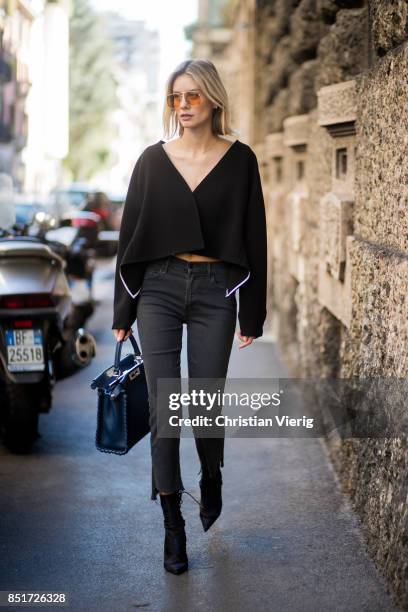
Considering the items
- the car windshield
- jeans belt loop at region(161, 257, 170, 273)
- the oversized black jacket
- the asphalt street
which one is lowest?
the asphalt street

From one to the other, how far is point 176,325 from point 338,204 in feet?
5.76

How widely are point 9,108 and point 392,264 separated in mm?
48008

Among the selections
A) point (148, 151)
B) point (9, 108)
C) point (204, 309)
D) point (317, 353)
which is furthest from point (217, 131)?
point (9, 108)

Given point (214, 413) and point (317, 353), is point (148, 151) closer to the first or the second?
point (214, 413)

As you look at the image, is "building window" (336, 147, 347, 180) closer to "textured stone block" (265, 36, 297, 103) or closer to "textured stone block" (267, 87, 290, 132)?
"textured stone block" (265, 36, 297, 103)

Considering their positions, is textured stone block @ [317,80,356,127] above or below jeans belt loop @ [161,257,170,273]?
above

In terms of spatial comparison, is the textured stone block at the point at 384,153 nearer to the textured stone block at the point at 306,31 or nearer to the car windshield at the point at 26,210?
the textured stone block at the point at 306,31

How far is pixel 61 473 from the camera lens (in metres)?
5.95

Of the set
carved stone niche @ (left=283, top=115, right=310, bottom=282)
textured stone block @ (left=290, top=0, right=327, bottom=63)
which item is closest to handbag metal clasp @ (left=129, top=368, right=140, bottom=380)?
carved stone niche @ (left=283, top=115, right=310, bottom=282)

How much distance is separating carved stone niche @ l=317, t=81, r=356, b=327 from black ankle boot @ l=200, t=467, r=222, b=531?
128cm

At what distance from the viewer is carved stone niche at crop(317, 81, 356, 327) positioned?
5.82 m

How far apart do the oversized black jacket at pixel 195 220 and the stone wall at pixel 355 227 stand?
1.62 ft

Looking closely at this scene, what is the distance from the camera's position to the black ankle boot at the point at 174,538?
4406 mm

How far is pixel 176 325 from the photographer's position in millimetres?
4418
